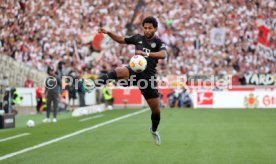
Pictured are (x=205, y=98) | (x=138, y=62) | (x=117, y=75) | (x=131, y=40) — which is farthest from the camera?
(x=205, y=98)

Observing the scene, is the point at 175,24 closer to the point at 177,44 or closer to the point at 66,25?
the point at 177,44

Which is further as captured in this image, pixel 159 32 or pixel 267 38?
pixel 159 32

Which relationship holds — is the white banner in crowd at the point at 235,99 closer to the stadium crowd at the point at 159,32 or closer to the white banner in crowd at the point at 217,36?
the stadium crowd at the point at 159,32

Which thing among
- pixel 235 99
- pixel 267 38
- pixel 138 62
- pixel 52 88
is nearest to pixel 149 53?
pixel 138 62

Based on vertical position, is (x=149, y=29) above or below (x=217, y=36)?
below

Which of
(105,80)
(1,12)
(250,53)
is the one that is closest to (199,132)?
(105,80)

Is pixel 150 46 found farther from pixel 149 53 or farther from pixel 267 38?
pixel 267 38

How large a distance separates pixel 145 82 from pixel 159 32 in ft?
91.3

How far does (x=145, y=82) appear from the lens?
11.5 metres

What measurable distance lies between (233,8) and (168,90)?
736 centimetres

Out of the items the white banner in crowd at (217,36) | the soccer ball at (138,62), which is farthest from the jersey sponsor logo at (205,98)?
the soccer ball at (138,62)

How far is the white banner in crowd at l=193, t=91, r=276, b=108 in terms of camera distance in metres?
34.6

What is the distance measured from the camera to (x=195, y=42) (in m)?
38.8

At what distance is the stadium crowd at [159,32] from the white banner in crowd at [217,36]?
0.78 ft
